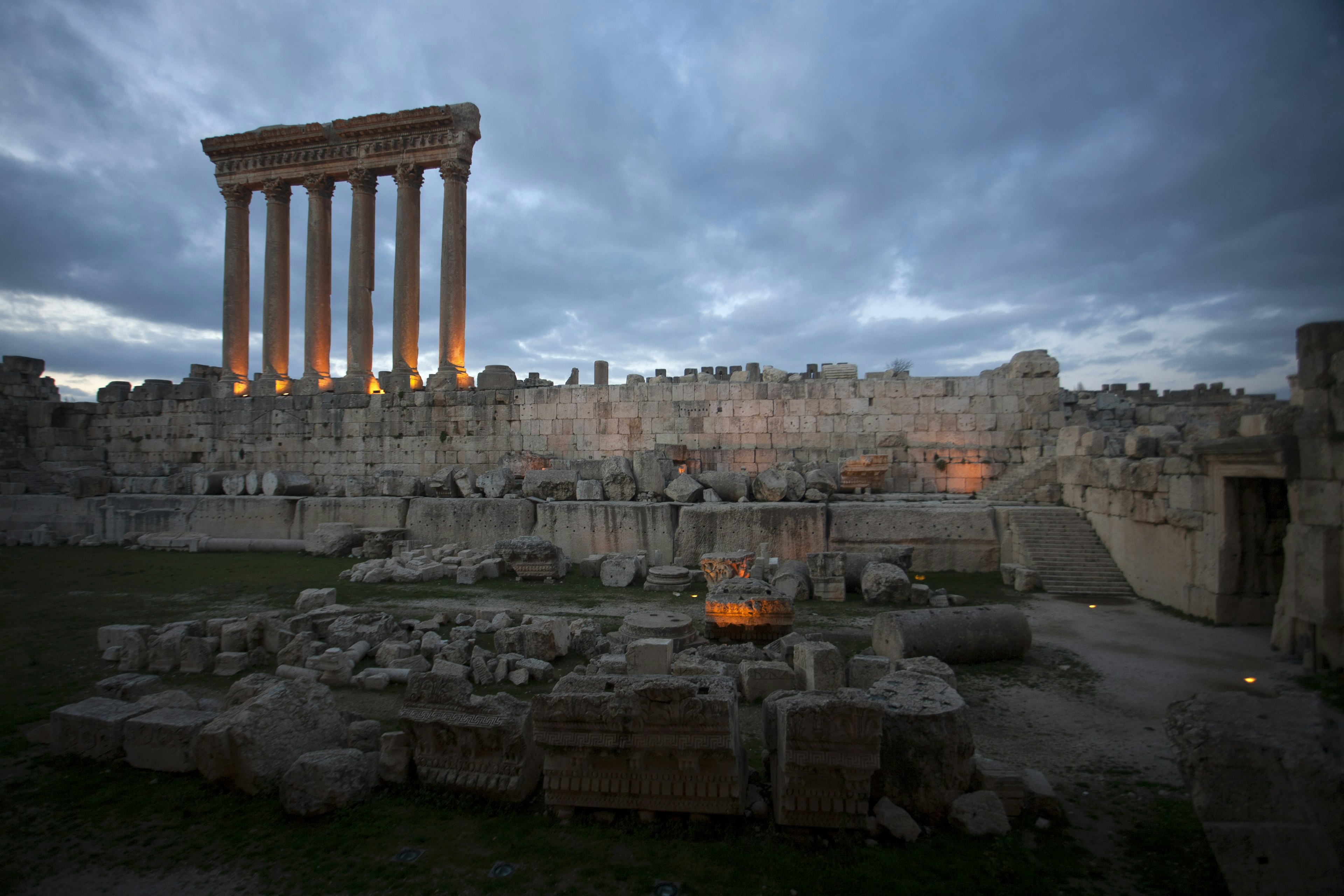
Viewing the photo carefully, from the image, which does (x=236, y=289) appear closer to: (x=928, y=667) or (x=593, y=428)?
(x=593, y=428)

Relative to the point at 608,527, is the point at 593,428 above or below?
above

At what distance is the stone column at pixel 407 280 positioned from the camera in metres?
16.8

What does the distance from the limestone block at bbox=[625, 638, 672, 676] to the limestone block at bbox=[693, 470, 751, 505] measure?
540cm

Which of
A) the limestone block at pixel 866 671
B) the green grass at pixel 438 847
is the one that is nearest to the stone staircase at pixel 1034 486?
the limestone block at pixel 866 671

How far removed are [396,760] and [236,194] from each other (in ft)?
66.9

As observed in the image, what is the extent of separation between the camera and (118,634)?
6207 mm

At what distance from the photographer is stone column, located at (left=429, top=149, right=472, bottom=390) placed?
53.6ft

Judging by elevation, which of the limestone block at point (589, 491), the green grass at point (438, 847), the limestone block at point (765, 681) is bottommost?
the green grass at point (438, 847)

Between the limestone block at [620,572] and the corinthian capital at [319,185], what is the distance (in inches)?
592

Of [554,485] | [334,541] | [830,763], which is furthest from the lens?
[334,541]

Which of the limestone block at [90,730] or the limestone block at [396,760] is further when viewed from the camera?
the limestone block at [90,730]

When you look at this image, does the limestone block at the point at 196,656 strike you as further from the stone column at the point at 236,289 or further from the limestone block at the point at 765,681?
the stone column at the point at 236,289

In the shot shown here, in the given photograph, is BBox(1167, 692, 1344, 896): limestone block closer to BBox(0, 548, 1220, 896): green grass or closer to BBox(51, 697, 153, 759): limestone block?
BBox(0, 548, 1220, 896): green grass

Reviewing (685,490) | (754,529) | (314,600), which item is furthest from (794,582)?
(314,600)
